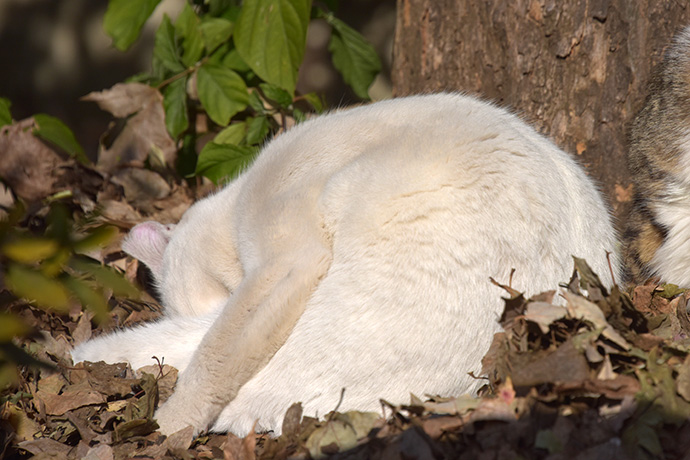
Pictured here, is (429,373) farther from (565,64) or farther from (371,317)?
(565,64)

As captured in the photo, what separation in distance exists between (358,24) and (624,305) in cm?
403

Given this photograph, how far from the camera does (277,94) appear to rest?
12.2ft

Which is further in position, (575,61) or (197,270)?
(575,61)

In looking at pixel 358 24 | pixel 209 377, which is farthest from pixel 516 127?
pixel 358 24

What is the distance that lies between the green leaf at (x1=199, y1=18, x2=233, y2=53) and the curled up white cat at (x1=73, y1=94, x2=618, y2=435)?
5.88 ft

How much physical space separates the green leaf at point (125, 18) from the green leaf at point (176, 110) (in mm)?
391

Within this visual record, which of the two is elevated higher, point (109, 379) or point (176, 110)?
point (176, 110)

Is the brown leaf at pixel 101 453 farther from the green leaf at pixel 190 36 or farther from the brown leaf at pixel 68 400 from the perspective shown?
the green leaf at pixel 190 36

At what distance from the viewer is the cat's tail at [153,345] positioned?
2355 millimetres

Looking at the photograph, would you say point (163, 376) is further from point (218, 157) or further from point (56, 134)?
point (56, 134)

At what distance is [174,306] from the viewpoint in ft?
8.89

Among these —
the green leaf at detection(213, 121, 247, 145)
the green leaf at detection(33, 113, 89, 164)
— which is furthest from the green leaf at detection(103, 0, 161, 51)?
the green leaf at detection(213, 121, 247, 145)

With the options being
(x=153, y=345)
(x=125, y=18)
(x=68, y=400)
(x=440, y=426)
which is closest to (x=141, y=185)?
(x=125, y=18)

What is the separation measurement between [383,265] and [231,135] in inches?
81.0
